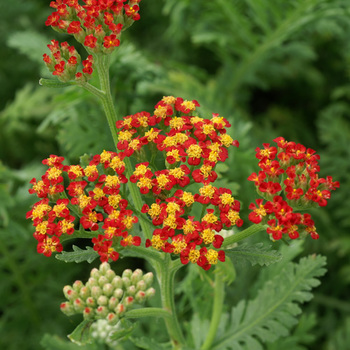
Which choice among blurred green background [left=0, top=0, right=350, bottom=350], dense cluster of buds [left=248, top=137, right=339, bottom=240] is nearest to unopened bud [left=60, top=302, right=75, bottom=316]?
dense cluster of buds [left=248, top=137, right=339, bottom=240]

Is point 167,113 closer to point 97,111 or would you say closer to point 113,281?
point 113,281

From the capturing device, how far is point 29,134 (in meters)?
5.03

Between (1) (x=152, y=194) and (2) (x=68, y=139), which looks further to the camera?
(2) (x=68, y=139)

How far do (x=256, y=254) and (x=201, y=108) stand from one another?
1639 millimetres

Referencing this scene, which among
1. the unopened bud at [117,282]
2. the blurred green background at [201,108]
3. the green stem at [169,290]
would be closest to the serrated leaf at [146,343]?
the green stem at [169,290]

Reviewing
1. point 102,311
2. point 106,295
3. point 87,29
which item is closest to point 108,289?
point 106,295

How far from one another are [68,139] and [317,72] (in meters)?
2.92

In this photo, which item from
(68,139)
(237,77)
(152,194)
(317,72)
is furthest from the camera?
(317,72)

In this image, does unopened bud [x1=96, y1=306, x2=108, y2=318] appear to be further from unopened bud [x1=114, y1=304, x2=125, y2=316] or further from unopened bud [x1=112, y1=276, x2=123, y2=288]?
unopened bud [x1=112, y1=276, x2=123, y2=288]

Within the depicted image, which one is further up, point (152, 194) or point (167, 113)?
point (167, 113)

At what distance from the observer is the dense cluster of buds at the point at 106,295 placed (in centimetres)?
193

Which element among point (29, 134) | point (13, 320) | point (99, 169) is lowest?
point (13, 320)

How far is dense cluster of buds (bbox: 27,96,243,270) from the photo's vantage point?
192cm

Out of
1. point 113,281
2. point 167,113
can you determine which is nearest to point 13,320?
point 113,281
